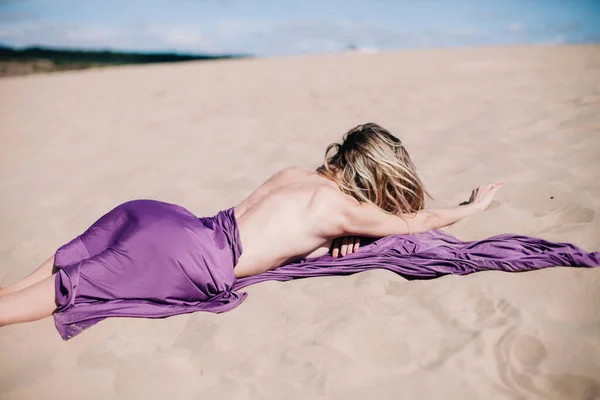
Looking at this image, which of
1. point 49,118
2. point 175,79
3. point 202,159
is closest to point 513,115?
point 202,159

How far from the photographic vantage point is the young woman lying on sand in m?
2.45

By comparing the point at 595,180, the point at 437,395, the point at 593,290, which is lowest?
the point at 437,395

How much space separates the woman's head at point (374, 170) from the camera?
113 inches

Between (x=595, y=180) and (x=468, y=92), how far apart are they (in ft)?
13.4

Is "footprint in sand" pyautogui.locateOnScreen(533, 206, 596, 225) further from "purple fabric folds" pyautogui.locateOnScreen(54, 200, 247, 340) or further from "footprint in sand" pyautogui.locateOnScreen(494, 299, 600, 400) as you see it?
"purple fabric folds" pyautogui.locateOnScreen(54, 200, 247, 340)

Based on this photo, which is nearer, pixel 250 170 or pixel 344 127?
pixel 250 170

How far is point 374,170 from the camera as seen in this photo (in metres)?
2.87

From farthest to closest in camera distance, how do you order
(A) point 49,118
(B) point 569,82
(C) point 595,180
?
(A) point 49,118, (B) point 569,82, (C) point 595,180

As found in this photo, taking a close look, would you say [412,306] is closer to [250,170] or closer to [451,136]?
[250,170]

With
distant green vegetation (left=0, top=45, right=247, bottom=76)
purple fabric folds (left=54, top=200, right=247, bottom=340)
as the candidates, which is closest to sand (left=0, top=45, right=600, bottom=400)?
purple fabric folds (left=54, top=200, right=247, bottom=340)

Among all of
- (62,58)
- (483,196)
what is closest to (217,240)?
(483,196)

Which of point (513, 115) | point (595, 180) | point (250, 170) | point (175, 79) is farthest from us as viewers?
point (175, 79)

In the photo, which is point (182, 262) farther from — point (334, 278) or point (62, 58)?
point (62, 58)

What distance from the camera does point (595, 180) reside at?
3650mm
